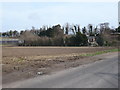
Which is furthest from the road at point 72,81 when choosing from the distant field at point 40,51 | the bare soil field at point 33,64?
the distant field at point 40,51

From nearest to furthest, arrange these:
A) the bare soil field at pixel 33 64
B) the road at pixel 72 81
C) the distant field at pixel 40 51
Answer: the road at pixel 72 81
the bare soil field at pixel 33 64
the distant field at pixel 40 51

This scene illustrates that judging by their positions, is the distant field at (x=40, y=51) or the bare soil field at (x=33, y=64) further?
the distant field at (x=40, y=51)

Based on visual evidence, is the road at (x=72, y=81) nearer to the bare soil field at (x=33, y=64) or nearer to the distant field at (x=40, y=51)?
the bare soil field at (x=33, y=64)

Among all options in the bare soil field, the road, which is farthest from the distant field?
the road

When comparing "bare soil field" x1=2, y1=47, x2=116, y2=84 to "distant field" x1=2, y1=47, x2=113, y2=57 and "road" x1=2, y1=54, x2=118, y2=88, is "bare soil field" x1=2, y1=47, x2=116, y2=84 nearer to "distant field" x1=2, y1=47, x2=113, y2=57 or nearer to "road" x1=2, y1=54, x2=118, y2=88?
"road" x1=2, y1=54, x2=118, y2=88

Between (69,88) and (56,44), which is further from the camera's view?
(56,44)

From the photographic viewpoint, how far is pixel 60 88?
9523 millimetres

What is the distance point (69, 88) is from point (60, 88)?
1.14ft

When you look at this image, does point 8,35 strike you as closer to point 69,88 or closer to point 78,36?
point 78,36

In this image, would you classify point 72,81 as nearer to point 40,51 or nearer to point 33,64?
point 33,64

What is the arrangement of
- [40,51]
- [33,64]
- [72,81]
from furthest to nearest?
[40,51]
[33,64]
[72,81]

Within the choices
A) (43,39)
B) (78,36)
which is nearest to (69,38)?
(78,36)

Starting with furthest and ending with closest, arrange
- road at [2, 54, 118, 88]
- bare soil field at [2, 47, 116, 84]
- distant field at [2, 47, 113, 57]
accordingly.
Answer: distant field at [2, 47, 113, 57], bare soil field at [2, 47, 116, 84], road at [2, 54, 118, 88]

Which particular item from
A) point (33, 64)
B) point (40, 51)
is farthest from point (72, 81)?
point (40, 51)
